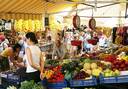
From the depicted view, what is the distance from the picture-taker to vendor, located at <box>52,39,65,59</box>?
14.2 m

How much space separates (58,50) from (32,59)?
6.69 m

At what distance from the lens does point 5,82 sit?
342 inches

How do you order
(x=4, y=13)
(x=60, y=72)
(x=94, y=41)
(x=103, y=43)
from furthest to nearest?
(x=103, y=43) → (x=94, y=41) → (x=4, y=13) → (x=60, y=72)

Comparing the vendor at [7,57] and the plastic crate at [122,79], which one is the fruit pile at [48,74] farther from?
the vendor at [7,57]

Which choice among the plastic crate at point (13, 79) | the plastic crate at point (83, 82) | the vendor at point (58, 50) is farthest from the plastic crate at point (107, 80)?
the vendor at point (58, 50)

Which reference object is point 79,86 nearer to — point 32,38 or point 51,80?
point 51,80

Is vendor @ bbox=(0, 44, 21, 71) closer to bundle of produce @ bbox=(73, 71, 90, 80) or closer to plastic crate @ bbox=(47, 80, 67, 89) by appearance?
plastic crate @ bbox=(47, 80, 67, 89)

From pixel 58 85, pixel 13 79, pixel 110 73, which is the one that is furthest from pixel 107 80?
pixel 13 79

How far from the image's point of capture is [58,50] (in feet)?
47.0

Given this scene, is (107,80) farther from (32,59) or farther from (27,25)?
(27,25)

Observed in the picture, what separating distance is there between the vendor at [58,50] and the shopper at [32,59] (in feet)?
20.9

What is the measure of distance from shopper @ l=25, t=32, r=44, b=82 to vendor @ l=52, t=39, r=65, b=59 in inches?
251

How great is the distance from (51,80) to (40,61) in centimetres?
50

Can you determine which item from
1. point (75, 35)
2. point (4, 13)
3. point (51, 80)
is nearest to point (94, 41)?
point (4, 13)
